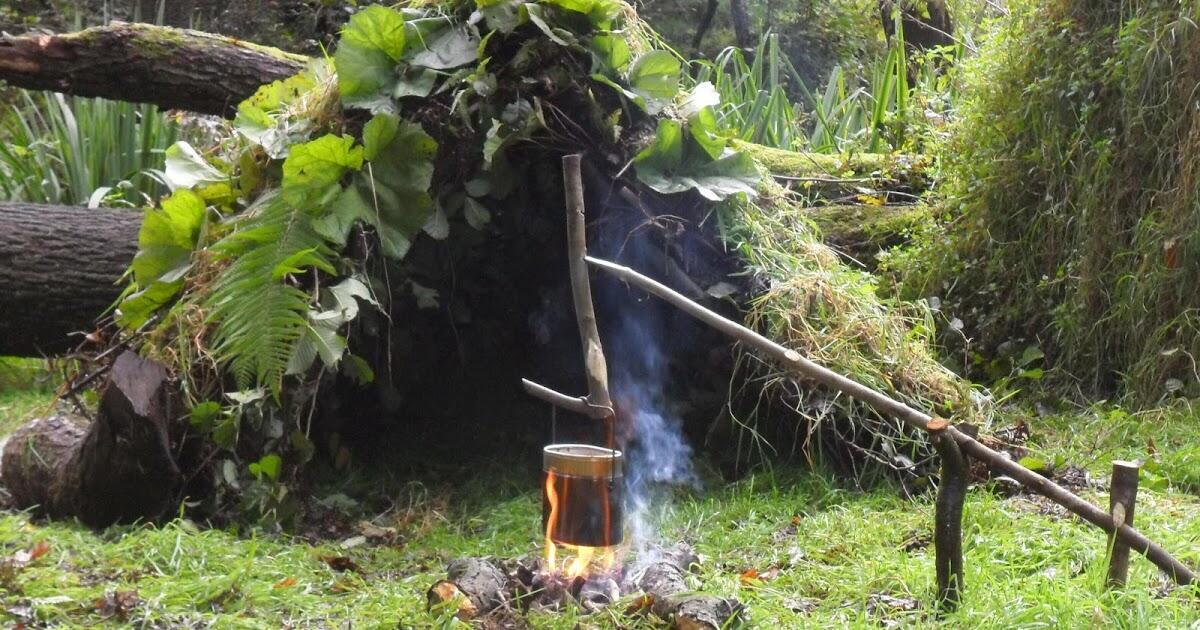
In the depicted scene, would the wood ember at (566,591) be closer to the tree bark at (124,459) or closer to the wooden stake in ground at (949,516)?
the wooden stake in ground at (949,516)

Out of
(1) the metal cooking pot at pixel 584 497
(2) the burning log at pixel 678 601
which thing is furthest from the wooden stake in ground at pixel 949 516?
(1) the metal cooking pot at pixel 584 497

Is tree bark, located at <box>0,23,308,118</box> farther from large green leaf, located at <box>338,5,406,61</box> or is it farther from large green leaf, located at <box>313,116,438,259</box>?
large green leaf, located at <box>313,116,438,259</box>

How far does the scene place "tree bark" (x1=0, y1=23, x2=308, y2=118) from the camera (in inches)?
194

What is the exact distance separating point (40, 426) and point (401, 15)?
74.5 inches

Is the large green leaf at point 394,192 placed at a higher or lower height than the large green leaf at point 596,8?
lower

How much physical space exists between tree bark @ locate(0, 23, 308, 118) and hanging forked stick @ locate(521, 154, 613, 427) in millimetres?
2909

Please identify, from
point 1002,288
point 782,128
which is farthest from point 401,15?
point 782,128

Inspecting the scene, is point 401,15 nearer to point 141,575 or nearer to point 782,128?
point 141,575

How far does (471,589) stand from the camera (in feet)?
8.69

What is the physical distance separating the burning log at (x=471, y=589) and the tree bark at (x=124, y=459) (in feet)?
3.89

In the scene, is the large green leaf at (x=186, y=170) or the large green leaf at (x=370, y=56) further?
the large green leaf at (x=186, y=170)

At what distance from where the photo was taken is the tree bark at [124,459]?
3373 millimetres

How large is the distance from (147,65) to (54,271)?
109 cm

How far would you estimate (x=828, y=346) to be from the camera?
3836 mm
